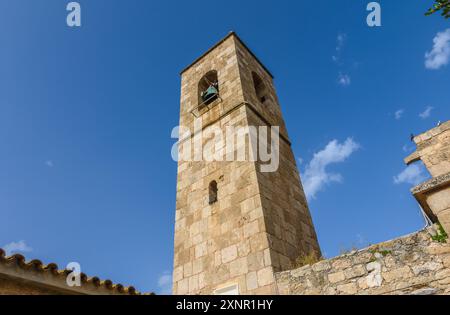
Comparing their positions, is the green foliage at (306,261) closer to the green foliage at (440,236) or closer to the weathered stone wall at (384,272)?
the weathered stone wall at (384,272)

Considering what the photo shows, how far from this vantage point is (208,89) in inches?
307

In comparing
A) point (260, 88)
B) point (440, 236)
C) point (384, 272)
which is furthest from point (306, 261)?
point (260, 88)

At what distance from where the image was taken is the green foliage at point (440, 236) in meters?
3.43

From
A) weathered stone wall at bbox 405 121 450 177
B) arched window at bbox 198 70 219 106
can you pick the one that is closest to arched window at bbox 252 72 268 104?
arched window at bbox 198 70 219 106

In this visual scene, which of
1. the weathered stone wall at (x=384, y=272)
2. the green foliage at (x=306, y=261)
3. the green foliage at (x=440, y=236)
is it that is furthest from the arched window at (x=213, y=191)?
the green foliage at (x=440, y=236)

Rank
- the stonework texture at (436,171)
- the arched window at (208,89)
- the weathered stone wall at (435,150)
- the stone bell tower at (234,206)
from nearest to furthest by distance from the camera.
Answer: the stonework texture at (436,171), the weathered stone wall at (435,150), the stone bell tower at (234,206), the arched window at (208,89)

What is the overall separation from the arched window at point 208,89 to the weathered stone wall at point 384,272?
469 cm

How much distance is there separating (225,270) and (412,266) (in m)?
2.58

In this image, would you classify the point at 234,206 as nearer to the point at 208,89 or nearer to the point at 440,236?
the point at 440,236

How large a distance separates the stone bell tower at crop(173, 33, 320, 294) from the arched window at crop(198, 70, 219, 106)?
0.11 ft

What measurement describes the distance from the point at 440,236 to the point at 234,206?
117 inches
